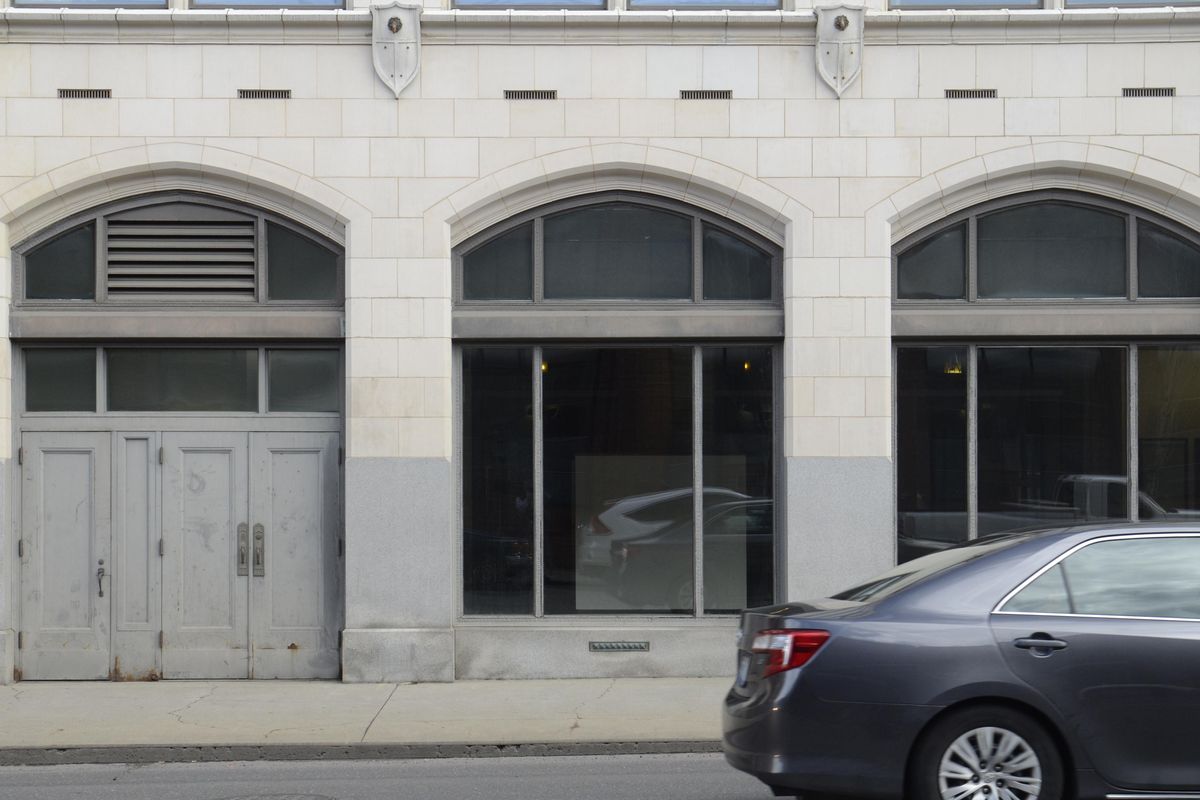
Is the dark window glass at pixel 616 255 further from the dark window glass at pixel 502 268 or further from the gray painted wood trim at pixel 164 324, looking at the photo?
the gray painted wood trim at pixel 164 324

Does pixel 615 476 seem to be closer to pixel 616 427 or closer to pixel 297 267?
pixel 616 427

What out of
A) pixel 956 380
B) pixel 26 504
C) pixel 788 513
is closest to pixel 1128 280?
pixel 956 380

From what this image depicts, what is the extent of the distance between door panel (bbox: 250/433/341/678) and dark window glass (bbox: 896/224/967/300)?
524 centimetres

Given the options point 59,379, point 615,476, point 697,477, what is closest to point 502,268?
point 615,476

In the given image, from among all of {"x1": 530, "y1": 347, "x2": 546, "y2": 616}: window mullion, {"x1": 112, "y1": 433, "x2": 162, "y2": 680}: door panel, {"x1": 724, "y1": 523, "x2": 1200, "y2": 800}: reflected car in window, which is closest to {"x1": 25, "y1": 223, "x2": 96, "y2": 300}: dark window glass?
{"x1": 112, "y1": 433, "x2": 162, "y2": 680}: door panel

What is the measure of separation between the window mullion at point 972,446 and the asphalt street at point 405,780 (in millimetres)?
3931

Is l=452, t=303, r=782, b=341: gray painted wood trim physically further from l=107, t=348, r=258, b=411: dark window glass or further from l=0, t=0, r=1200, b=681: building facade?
l=107, t=348, r=258, b=411: dark window glass

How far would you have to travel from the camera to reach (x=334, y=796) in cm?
739

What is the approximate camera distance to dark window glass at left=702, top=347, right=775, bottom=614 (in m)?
11.4

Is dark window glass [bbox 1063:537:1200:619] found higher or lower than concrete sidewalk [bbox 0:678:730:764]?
higher

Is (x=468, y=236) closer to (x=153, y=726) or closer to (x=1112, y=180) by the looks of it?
(x=153, y=726)

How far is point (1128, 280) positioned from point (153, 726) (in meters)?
8.77

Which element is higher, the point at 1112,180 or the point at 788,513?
the point at 1112,180

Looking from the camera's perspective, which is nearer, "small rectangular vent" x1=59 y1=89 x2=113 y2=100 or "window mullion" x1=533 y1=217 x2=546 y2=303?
"small rectangular vent" x1=59 y1=89 x2=113 y2=100
